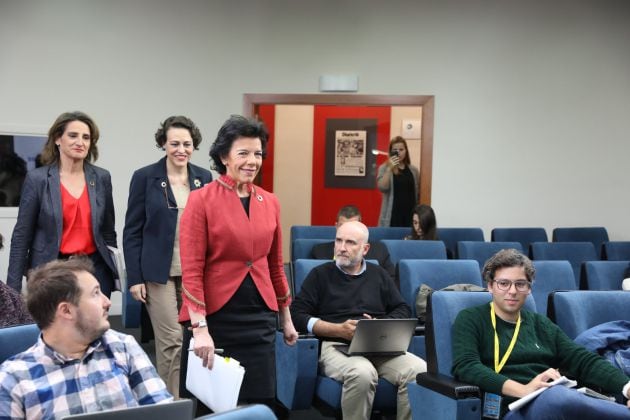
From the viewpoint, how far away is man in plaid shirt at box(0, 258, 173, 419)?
6.25ft

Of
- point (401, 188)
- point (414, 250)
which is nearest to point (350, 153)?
point (401, 188)

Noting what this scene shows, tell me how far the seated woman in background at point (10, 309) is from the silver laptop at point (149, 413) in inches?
49.6

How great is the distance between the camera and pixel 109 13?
727cm

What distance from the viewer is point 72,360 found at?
199cm

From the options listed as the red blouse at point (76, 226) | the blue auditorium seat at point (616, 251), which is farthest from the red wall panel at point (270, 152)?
the red blouse at point (76, 226)

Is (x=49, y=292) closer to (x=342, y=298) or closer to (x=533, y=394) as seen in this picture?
(x=533, y=394)

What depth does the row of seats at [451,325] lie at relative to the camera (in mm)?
2916

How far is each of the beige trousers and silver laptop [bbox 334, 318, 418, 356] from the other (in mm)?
31

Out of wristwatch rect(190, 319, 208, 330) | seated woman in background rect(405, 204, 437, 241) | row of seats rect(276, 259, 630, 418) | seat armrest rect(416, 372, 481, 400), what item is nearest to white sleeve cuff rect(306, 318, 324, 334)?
row of seats rect(276, 259, 630, 418)

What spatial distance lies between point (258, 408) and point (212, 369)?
1026 mm

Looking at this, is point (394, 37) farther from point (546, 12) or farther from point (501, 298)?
point (501, 298)

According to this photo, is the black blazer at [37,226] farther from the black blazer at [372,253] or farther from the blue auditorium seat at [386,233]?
the blue auditorium seat at [386,233]

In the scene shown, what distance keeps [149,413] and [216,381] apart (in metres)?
0.92

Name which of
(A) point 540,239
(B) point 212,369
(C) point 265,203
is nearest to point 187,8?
(A) point 540,239
